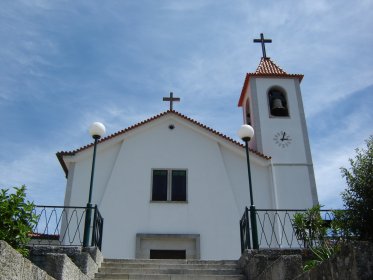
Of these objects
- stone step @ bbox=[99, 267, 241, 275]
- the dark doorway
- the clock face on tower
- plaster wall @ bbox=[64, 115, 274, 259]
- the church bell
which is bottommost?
stone step @ bbox=[99, 267, 241, 275]

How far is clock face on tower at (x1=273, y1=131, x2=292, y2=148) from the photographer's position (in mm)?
17953

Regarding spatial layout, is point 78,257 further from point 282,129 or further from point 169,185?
point 282,129

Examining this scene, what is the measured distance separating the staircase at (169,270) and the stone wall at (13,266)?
4.54m

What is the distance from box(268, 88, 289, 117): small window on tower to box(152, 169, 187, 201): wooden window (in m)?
5.63

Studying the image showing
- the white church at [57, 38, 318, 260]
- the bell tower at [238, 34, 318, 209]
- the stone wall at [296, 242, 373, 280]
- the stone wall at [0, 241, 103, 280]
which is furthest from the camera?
the bell tower at [238, 34, 318, 209]

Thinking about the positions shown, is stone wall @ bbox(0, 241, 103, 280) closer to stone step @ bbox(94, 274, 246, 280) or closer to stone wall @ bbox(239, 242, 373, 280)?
stone step @ bbox(94, 274, 246, 280)

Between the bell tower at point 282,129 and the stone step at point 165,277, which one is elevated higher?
the bell tower at point 282,129

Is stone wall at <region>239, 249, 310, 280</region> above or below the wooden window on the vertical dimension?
below

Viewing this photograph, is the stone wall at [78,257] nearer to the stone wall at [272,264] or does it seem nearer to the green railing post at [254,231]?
the stone wall at [272,264]

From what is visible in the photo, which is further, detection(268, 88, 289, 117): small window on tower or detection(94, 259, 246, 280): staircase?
detection(268, 88, 289, 117): small window on tower

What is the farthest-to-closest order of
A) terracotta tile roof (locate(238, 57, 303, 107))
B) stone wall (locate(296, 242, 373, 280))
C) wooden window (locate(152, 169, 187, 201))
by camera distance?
terracotta tile roof (locate(238, 57, 303, 107)) → wooden window (locate(152, 169, 187, 201)) → stone wall (locate(296, 242, 373, 280))

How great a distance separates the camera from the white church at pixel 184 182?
580 inches

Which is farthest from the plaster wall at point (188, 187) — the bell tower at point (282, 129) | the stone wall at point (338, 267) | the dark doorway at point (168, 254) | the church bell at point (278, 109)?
the stone wall at point (338, 267)

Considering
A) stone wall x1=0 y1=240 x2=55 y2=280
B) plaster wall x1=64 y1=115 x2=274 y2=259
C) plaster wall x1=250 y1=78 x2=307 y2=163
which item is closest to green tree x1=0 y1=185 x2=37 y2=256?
stone wall x1=0 y1=240 x2=55 y2=280
